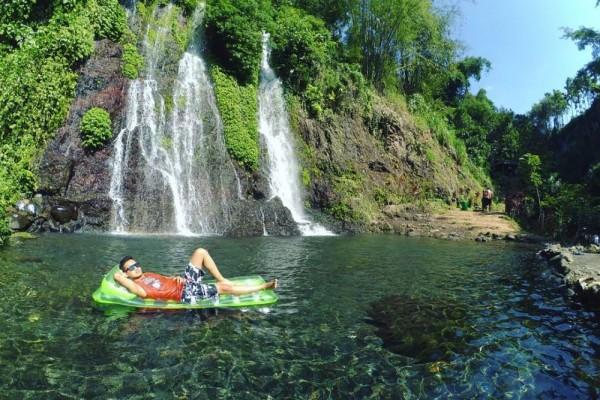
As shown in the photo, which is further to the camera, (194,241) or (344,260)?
(194,241)

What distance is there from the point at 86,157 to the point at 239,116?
7.62 metres

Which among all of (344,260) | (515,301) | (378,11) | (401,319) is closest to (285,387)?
(401,319)

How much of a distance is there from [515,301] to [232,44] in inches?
767

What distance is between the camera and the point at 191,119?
22.7 m

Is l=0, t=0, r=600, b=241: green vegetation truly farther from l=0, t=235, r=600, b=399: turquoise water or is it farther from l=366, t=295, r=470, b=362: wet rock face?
l=366, t=295, r=470, b=362: wet rock face

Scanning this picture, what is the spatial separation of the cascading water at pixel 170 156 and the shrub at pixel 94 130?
0.58 meters

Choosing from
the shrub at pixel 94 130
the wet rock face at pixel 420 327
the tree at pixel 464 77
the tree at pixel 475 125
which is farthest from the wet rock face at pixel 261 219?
the tree at pixel 464 77

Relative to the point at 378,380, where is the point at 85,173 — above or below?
above

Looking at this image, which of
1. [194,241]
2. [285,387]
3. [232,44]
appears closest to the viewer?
[285,387]

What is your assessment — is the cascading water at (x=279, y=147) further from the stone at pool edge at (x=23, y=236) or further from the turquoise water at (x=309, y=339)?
the turquoise water at (x=309, y=339)

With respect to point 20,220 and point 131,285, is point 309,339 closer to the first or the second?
point 131,285

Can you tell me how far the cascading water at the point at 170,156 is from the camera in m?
19.5

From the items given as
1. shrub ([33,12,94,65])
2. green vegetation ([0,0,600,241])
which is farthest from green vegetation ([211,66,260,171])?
shrub ([33,12,94,65])

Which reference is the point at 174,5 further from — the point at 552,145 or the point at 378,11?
the point at 552,145
